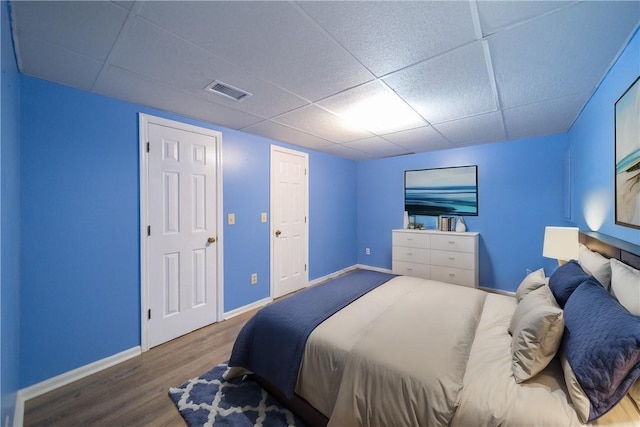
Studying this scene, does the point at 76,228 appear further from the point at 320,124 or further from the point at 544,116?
the point at 544,116

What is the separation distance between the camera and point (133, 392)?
1809mm

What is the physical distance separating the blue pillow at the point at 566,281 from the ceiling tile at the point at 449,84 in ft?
4.69

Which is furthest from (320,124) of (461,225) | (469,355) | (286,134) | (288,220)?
(461,225)

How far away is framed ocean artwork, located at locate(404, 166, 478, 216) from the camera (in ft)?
12.6

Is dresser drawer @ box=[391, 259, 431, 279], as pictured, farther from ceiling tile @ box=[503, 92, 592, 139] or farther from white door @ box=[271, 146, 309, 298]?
ceiling tile @ box=[503, 92, 592, 139]

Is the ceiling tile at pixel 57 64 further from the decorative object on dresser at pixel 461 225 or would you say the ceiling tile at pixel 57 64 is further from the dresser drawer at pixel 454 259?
the decorative object on dresser at pixel 461 225

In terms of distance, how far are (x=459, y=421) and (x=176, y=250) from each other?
2.56m

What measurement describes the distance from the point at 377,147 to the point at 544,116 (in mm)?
1921

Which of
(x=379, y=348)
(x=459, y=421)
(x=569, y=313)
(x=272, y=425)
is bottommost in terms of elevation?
(x=272, y=425)

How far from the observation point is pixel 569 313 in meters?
1.25

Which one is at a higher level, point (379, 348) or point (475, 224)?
point (475, 224)

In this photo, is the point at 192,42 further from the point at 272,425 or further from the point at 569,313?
the point at 569,313

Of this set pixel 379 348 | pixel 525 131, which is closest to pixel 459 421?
pixel 379 348

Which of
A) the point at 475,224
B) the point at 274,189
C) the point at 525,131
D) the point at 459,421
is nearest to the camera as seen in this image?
the point at 459,421
